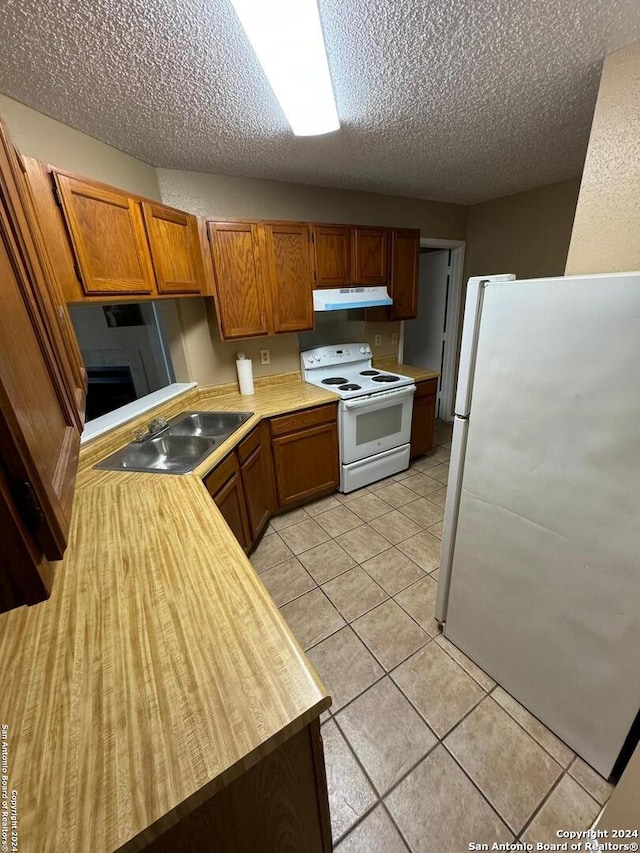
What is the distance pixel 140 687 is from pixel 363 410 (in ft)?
7.14

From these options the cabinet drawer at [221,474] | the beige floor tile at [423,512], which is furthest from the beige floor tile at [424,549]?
the cabinet drawer at [221,474]

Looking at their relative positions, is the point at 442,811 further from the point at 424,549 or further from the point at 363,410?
the point at 363,410

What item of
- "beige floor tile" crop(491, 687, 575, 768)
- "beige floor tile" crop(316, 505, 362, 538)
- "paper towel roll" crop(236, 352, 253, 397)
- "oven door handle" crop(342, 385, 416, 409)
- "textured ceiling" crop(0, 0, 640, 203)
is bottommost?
"beige floor tile" crop(491, 687, 575, 768)

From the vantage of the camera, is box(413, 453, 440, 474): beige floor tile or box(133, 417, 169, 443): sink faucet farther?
box(413, 453, 440, 474): beige floor tile

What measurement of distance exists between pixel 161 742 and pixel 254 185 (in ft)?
9.64

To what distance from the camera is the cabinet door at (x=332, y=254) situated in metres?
2.50

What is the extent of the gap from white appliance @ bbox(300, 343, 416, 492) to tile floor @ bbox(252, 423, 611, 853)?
2.55ft

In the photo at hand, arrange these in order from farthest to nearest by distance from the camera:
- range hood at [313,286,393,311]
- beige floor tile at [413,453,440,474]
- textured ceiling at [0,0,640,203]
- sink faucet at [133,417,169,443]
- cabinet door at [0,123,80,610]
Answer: beige floor tile at [413,453,440,474] → range hood at [313,286,393,311] → sink faucet at [133,417,169,443] → textured ceiling at [0,0,640,203] → cabinet door at [0,123,80,610]

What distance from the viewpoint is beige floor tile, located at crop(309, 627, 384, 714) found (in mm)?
1452

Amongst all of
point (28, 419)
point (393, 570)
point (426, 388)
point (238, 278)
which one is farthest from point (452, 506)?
point (238, 278)

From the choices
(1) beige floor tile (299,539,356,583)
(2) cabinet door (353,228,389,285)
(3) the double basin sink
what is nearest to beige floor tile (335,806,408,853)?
(1) beige floor tile (299,539,356,583)

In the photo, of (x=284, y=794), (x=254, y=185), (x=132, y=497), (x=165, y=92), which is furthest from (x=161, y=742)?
(x=254, y=185)

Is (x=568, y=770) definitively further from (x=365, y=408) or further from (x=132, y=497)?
(x=365, y=408)

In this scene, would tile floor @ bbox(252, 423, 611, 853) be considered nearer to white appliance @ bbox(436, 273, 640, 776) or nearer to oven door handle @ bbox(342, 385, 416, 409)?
white appliance @ bbox(436, 273, 640, 776)
